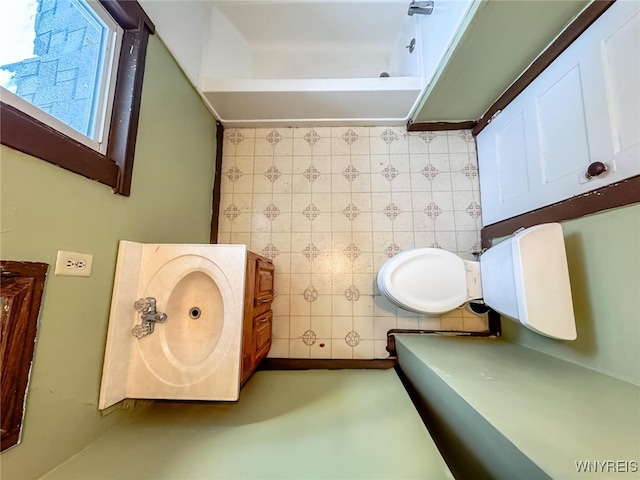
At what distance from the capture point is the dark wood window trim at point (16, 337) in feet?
2.17

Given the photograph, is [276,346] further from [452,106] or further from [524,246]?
[452,106]

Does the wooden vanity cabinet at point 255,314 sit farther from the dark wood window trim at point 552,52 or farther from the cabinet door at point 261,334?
the dark wood window trim at point 552,52

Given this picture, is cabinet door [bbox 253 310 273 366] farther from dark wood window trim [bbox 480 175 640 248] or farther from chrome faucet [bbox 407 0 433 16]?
chrome faucet [bbox 407 0 433 16]

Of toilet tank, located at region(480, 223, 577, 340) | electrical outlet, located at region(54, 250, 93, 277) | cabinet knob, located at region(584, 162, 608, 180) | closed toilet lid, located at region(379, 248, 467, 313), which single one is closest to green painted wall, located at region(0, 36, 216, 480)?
electrical outlet, located at region(54, 250, 93, 277)

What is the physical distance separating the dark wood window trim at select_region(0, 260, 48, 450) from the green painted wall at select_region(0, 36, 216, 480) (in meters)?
0.03

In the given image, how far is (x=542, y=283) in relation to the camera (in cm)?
109

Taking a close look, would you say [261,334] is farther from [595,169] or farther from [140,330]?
[595,169]

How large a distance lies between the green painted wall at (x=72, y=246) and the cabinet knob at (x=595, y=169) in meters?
1.80

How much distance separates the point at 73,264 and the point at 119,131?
0.54 meters

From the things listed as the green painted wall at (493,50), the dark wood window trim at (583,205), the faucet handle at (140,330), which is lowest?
the faucet handle at (140,330)

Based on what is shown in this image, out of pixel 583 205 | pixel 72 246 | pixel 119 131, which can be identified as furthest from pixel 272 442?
pixel 583 205

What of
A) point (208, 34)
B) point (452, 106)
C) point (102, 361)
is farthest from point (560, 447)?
point (208, 34)


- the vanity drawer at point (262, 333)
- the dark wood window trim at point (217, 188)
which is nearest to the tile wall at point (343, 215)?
the dark wood window trim at point (217, 188)

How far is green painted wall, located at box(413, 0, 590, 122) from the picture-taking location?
3.59ft
